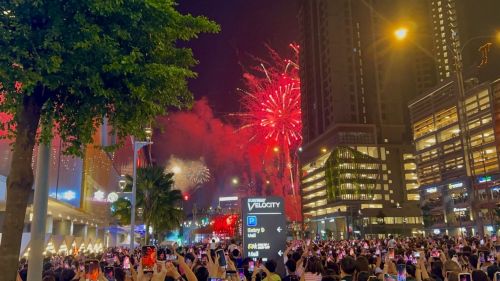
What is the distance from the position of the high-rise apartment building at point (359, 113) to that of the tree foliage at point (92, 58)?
393 ft

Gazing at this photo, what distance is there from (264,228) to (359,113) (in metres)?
142

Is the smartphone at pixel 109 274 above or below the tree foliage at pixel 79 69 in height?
below

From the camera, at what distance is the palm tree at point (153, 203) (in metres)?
42.3

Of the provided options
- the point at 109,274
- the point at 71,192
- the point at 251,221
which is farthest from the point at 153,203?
the point at 109,274

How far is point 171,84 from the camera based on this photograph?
27.5ft

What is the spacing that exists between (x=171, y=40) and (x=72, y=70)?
2.50m

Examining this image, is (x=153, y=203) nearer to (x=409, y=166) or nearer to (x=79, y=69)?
(x=79, y=69)

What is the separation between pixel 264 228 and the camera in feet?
48.3

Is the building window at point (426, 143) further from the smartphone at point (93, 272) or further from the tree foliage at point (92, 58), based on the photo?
the smartphone at point (93, 272)

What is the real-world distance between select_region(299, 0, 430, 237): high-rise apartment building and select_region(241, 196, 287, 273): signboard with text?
112384 millimetres

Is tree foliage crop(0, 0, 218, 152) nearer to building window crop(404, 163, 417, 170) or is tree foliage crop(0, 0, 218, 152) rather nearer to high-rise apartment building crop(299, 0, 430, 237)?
high-rise apartment building crop(299, 0, 430, 237)

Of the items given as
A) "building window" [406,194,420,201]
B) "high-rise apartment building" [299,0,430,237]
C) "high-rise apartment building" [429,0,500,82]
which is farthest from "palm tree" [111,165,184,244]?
"building window" [406,194,420,201]

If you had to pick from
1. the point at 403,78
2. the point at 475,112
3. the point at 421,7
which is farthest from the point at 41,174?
the point at 421,7

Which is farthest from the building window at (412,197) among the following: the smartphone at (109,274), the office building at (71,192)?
the smartphone at (109,274)
